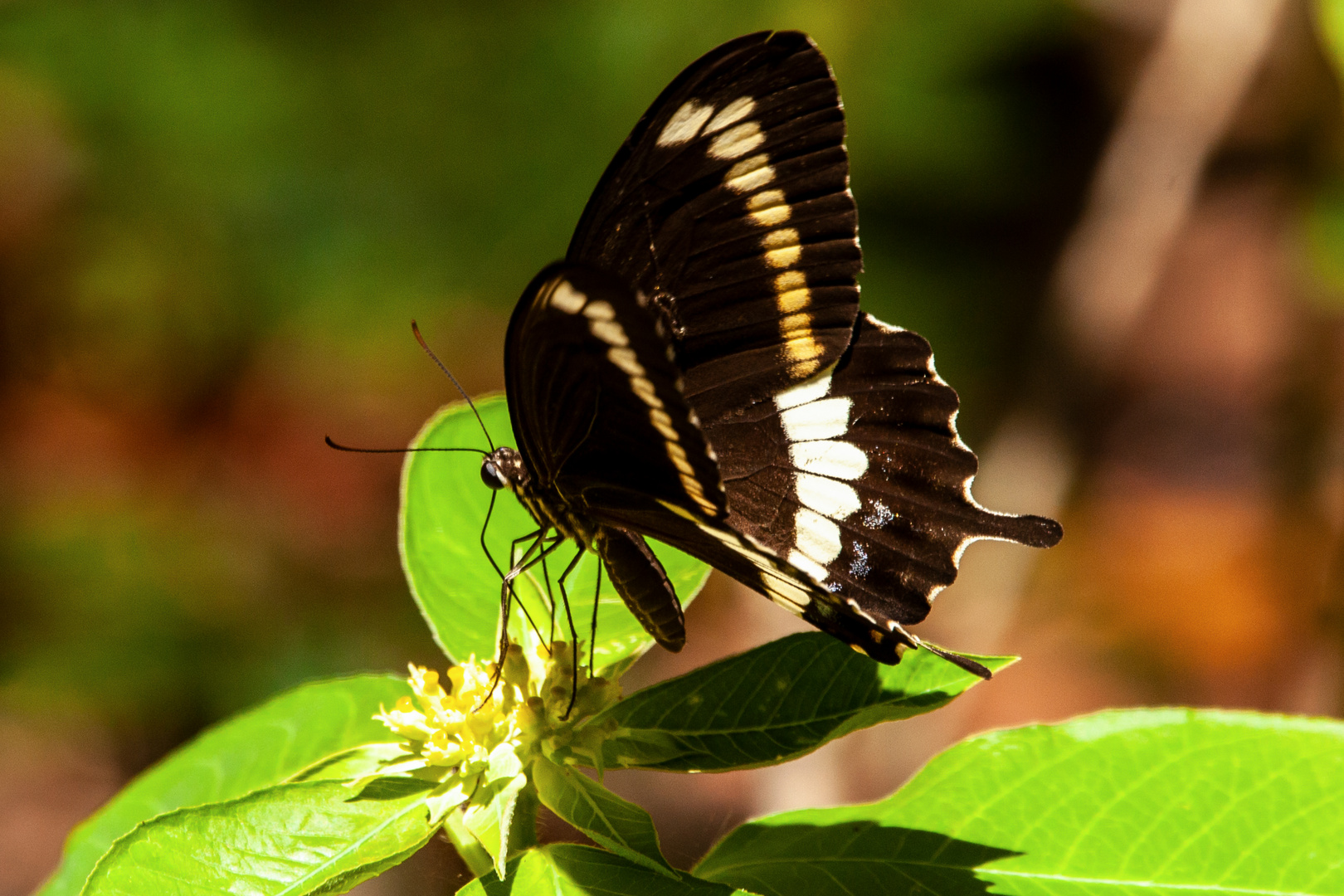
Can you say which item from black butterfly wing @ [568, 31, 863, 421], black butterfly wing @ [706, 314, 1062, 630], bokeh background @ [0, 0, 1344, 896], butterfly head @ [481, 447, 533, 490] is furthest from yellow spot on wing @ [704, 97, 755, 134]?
bokeh background @ [0, 0, 1344, 896]

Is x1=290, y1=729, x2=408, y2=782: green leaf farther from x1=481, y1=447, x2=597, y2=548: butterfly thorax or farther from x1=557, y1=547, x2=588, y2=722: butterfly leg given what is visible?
x1=481, y1=447, x2=597, y2=548: butterfly thorax

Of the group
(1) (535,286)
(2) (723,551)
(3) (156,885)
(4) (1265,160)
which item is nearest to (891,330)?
(2) (723,551)

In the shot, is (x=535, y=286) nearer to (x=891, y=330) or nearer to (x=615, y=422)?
(x=615, y=422)

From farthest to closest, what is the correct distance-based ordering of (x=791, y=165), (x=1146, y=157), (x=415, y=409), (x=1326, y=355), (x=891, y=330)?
1. (x=415, y=409)
2. (x=1326, y=355)
3. (x=1146, y=157)
4. (x=891, y=330)
5. (x=791, y=165)

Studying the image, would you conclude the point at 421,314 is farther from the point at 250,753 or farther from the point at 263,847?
the point at 263,847

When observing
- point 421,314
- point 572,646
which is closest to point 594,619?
point 572,646
